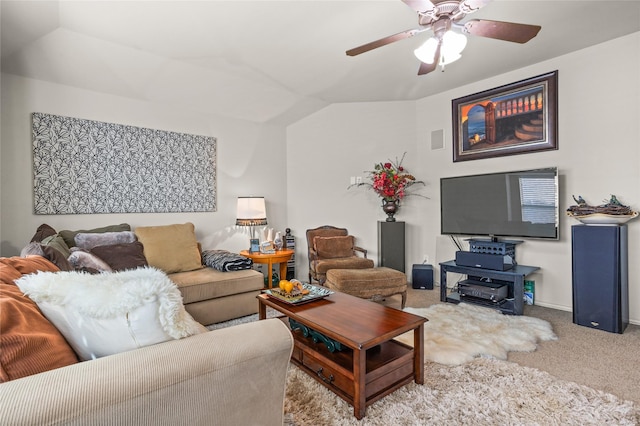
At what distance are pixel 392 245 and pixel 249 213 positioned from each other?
6.20 feet

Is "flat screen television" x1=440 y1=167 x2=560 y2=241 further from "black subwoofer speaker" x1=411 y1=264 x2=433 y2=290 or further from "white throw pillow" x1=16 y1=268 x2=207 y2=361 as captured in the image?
"white throw pillow" x1=16 y1=268 x2=207 y2=361

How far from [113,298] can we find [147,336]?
16cm

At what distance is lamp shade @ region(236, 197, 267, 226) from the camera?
13.0 ft

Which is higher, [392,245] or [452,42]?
[452,42]

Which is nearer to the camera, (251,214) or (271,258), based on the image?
(271,258)

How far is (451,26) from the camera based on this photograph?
2.02 m

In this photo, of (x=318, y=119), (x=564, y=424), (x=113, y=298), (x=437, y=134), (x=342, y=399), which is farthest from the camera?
(x=318, y=119)

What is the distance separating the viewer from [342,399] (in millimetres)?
1779

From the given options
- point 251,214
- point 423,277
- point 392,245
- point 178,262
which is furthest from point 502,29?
point 178,262

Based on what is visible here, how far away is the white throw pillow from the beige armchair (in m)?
2.70

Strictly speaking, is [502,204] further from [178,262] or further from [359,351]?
[178,262]

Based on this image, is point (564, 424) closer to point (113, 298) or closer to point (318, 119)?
point (113, 298)

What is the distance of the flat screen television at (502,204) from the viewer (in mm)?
3225

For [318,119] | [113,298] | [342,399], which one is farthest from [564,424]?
[318,119]
